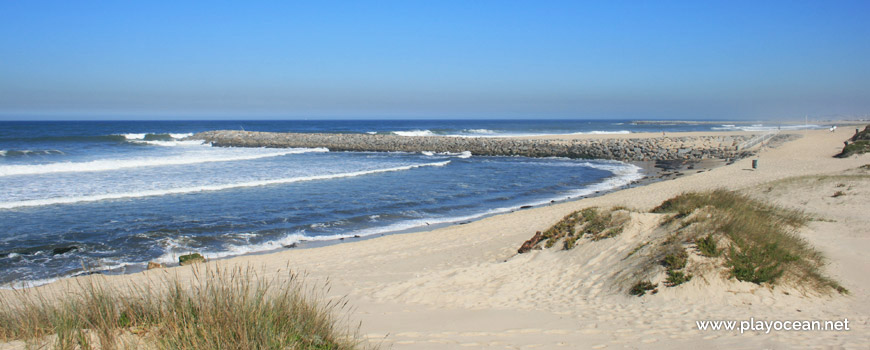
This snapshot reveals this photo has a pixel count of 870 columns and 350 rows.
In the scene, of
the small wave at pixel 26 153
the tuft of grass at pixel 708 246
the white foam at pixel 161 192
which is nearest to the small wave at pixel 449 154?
the white foam at pixel 161 192

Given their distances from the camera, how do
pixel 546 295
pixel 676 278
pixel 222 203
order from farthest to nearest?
pixel 222 203 < pixel 546 295 < pixel 676 278

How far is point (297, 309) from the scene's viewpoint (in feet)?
13.9

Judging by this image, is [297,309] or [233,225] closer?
[297,309]

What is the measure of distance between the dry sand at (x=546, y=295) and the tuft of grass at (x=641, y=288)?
0.34 ft

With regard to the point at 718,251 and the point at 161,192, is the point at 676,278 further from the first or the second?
the point at 161,192

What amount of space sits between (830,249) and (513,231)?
5.84m

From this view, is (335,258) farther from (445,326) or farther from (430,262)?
(445,326)

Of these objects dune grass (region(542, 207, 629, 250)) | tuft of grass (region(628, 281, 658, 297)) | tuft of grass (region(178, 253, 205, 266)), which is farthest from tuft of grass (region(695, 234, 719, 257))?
tuft of grass (region(178, 253, 205, 266))

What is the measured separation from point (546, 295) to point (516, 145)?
36.0m

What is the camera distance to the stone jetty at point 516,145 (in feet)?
114

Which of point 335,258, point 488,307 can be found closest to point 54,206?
point 335,258

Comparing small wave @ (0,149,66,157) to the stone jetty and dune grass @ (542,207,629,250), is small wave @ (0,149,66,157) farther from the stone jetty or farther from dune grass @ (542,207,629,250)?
dune grass @ (542,207,629,250)

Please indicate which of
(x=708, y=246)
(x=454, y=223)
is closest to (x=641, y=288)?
(x=708, y=246)

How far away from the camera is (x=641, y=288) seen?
6508mm
